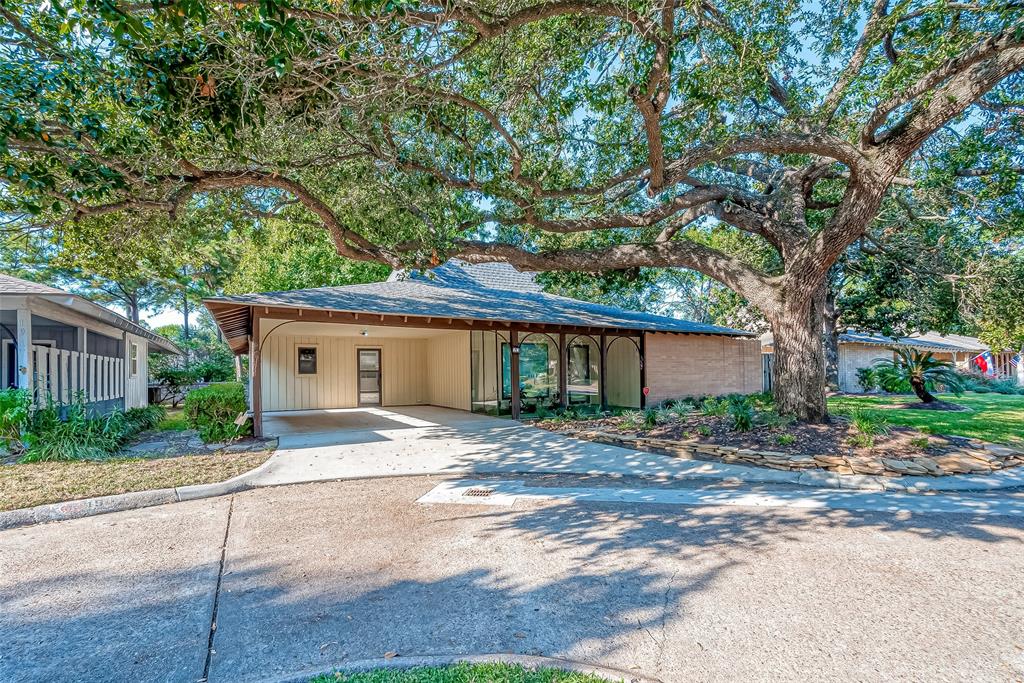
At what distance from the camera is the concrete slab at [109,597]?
8.91ft

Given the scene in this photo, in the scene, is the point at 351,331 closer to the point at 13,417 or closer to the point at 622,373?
the point at 13,417

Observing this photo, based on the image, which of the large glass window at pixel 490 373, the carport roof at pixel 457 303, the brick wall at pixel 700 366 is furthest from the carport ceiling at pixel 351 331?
the brick wall at pixel 700 366

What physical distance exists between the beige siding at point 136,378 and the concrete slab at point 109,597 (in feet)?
41.9

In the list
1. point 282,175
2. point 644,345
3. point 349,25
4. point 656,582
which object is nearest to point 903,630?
point 656,582

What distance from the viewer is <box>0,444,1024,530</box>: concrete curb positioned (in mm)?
5328

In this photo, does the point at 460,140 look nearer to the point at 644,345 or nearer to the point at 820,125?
the point at 820,125

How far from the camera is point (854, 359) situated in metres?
24.0

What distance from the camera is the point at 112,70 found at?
5.46 metres

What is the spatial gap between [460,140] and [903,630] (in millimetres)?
8562

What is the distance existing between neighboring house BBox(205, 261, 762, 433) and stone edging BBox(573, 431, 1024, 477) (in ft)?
18.9

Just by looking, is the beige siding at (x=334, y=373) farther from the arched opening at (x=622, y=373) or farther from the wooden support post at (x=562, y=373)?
the arched opening at (x=622, y=373)

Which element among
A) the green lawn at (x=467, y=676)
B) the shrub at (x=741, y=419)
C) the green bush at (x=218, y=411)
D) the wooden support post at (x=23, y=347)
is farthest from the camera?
the green bush at (x=218, y=411)

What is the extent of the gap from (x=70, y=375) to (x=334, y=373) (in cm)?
709

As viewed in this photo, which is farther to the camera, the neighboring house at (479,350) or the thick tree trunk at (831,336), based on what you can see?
the thick tree trunk at (831,336)
